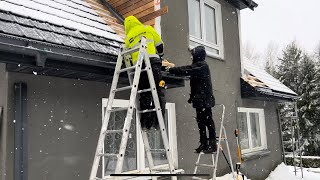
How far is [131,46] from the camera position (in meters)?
4.24

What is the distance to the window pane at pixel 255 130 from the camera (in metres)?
10.1

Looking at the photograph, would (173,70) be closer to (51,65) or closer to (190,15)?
(51,65)

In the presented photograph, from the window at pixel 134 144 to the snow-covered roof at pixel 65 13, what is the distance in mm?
1250

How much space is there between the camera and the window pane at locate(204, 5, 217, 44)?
27.9ft

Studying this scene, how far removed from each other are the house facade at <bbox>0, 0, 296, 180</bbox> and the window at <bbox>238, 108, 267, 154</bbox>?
1919mm

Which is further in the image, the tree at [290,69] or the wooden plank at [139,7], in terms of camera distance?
the tree at [290,69]

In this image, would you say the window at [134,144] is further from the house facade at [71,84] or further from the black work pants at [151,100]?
the black work pants at [151,100]

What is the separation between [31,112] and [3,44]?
118cm

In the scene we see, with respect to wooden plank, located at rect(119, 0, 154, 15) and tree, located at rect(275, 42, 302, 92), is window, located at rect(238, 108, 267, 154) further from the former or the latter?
tree, located at rect(275, 42, 302, 92)

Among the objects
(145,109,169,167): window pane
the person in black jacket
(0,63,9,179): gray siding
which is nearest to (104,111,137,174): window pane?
(145,109,169,167): window pane

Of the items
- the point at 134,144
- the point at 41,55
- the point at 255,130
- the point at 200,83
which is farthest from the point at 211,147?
the point at 255,130

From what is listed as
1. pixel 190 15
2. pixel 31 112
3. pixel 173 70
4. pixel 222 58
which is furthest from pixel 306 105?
pixel 31 112

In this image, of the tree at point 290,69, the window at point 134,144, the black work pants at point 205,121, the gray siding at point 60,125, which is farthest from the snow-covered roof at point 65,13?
the tree at point 290,69

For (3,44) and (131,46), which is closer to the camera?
(3,44)
